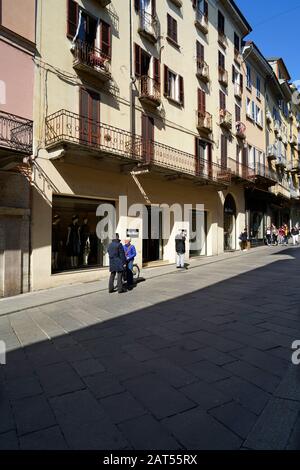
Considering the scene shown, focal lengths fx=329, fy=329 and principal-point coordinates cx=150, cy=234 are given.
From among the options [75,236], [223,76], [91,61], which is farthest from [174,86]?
[75,236]

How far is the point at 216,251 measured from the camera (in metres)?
19.8

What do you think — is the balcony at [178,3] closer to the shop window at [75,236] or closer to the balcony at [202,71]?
the balcony at [202,71]

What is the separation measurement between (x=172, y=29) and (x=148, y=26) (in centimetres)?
211

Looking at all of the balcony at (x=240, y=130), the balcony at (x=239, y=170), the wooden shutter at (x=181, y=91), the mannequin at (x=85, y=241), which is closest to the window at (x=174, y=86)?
the wooden shutter at (x=181, y=91)

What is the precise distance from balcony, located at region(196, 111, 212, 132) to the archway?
4.76 m

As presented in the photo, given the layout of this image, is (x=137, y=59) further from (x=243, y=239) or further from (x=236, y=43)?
(x=236, y=43)

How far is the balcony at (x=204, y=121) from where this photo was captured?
17.9 meters

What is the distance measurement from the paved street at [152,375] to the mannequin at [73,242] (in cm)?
387

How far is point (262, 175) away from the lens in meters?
25.9

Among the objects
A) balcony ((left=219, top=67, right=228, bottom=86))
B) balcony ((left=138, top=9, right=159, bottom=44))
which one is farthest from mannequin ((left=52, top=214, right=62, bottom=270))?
balcony ((left=219, top=67, right=228, bottom=86))

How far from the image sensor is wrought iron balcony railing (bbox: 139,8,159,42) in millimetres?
14358

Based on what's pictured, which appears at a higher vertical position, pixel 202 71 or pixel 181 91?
pixel 202 71

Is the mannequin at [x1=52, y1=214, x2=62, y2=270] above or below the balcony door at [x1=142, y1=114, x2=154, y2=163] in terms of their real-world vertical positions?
below

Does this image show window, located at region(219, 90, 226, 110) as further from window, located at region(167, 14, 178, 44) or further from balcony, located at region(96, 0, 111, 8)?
balcony, located at region(96, 0, 111, 8)
